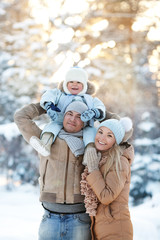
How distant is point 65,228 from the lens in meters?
1.82

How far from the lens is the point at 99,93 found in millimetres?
7098

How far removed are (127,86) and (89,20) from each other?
2180 mm

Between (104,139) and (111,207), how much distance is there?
0.49 meters

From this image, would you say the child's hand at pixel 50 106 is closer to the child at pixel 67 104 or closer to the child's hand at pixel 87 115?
the child at pixel 67 104

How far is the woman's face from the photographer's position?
1932mm

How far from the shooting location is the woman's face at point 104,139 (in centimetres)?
193

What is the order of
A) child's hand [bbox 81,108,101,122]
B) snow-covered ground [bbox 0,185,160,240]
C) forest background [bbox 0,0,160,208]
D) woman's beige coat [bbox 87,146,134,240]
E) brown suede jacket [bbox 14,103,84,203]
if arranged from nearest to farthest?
woman's beige coat [bbox 87,146,134,240], brown suede jacket [bbox 14,103,84,203], child's hand [bbox 81,108,101,122], snow-covered ground [bbox 0,185,160,240], forest background [bbox 0,0,160,208]

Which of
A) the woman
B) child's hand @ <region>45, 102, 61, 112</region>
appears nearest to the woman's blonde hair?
the woman

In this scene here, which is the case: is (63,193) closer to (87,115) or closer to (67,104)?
(87,115)

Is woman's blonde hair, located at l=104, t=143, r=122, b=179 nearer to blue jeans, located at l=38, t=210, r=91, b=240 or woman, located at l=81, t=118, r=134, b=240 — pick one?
woman, located at l=81, t=118, r=134, b=240

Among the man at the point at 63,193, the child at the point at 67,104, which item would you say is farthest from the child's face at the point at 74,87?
the man at the point at 63,193

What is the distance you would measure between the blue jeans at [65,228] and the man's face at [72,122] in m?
0.65

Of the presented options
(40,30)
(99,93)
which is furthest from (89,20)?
(99,93)

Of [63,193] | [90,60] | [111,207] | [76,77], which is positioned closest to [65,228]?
[63,193]
